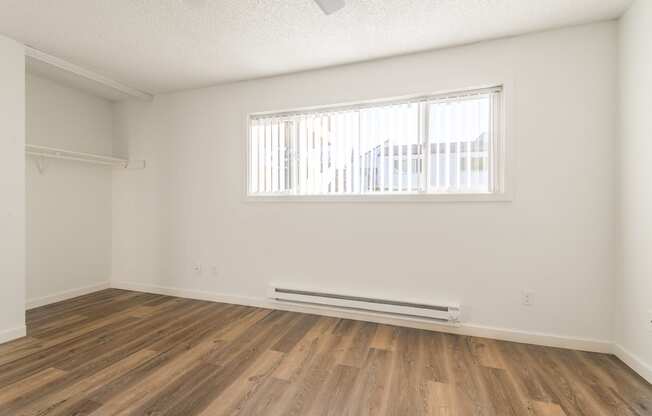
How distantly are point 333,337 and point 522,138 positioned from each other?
7.79 feet

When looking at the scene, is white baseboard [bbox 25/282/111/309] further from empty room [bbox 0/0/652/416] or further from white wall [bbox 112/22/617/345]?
white wall [bbox 112/22/617/345]

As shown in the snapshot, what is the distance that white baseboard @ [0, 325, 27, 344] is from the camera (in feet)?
8.13

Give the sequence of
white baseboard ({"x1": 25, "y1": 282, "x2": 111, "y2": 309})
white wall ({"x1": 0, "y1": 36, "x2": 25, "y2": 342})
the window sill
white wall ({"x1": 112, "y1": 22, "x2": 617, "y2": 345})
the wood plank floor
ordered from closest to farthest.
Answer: the wood plank floor, white wall ({"x1": 112, "y1": 22, "x2": 617, "y2": 345}), white wall ({"x1": 0, "y1": 36, "x2": 25, "y2": 342}), the window sill, white baseboard ({"x1": 25, "y1": 282, "x2": 111, "y2": 309})

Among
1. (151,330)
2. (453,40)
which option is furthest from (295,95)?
(151,330)

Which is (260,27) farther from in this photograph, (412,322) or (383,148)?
(412,322)

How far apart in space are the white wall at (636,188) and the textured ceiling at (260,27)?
31cm

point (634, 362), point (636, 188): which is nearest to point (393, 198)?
point (636, 188)

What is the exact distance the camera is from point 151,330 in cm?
275

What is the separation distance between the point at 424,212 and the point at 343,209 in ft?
2.63

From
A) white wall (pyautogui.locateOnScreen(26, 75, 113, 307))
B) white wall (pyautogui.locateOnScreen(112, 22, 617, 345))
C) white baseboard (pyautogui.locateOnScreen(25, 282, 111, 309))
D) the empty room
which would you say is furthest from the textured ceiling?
white baseboard (pyautogui.locateOnScreen(25, 282, 111, 309))

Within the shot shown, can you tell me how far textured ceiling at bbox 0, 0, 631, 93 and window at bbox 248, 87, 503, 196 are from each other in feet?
1.80

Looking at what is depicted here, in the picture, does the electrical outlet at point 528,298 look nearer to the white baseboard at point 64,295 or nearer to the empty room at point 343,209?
the empty room at point 343,209

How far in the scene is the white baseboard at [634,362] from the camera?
1.96 metres

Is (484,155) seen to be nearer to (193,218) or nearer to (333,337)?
(333,337)
